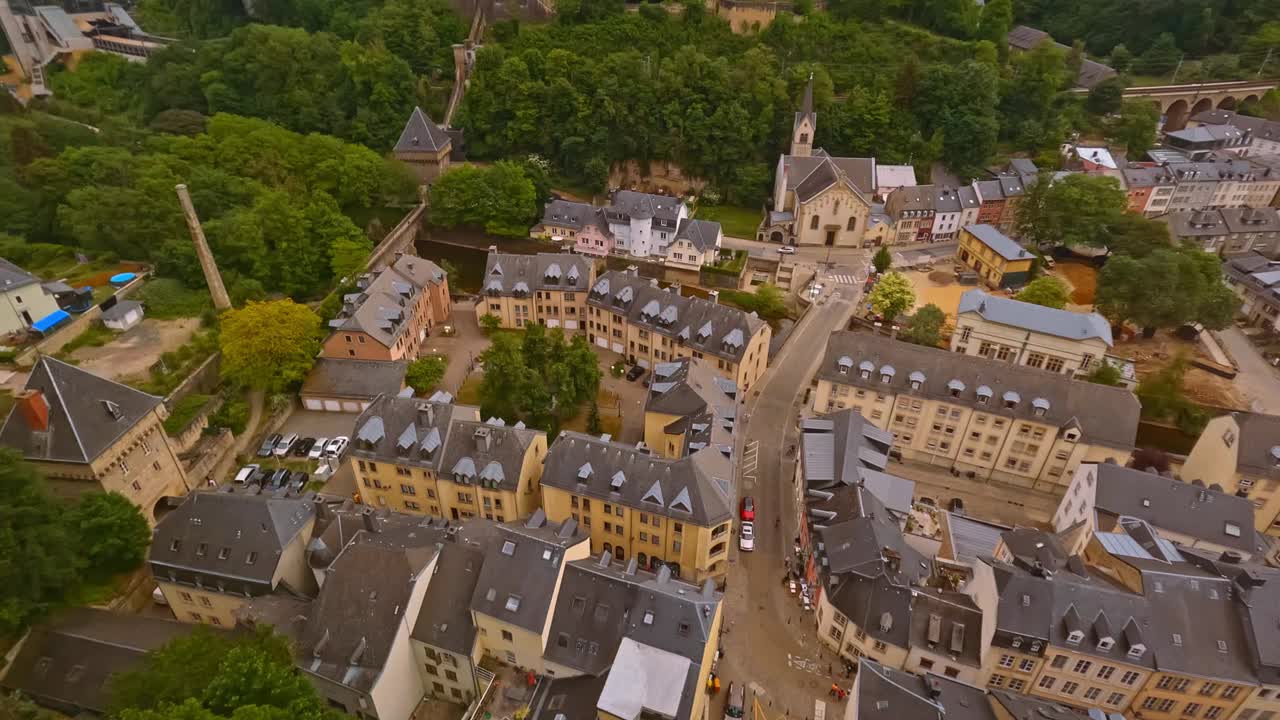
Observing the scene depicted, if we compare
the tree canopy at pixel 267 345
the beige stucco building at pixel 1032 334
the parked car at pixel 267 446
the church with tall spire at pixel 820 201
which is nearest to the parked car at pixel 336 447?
the parked car at pixel 267 446

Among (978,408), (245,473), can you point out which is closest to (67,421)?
(245,473)

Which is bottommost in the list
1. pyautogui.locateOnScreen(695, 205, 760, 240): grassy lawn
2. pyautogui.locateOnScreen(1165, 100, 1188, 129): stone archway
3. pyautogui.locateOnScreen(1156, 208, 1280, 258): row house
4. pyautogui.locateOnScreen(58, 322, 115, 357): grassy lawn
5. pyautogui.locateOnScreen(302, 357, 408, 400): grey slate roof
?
pyautogui.locateOnScreen(302, 357, 408, 400): grey slate roof

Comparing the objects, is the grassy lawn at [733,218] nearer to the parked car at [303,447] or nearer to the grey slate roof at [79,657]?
the parked car at [303,447]

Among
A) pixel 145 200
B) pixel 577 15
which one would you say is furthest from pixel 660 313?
pixel 577 15

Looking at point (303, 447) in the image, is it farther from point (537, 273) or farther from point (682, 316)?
point (682, 316)

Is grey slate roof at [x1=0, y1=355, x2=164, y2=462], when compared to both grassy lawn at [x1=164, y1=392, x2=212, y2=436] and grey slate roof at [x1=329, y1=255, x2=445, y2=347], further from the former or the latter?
grey slate roof at [x1=329, y1=255, x2=445, y2=347]

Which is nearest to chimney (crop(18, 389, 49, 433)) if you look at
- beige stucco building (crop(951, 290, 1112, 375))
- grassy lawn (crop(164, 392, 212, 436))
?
grassy lawn (crop(164, 392, 212, 436))
